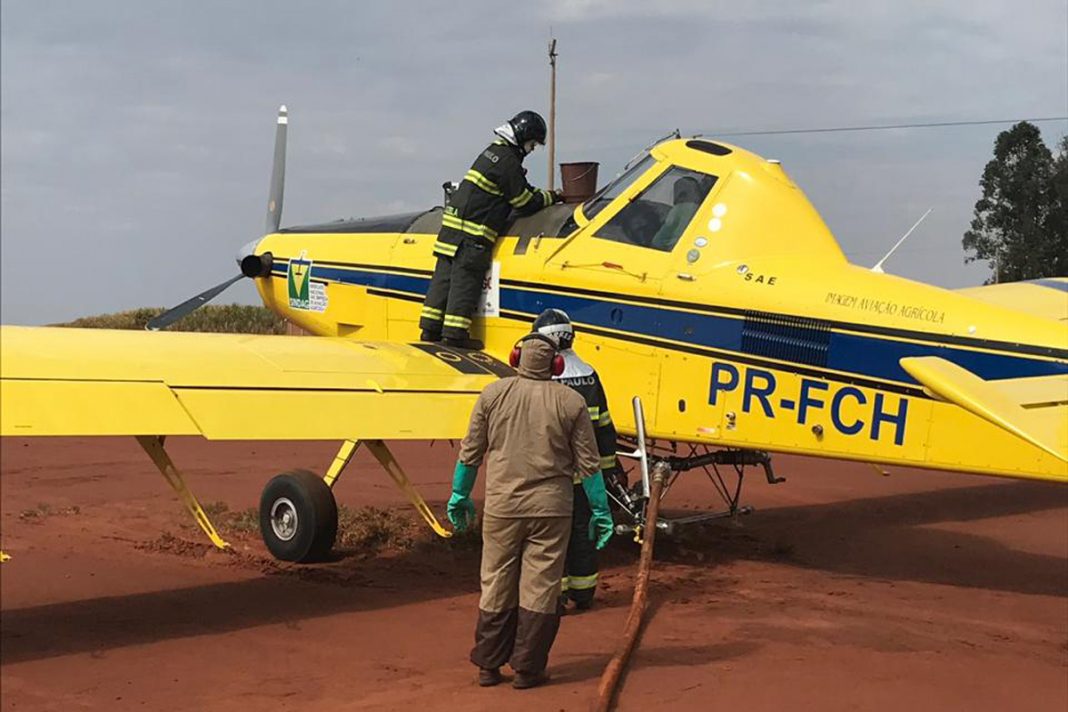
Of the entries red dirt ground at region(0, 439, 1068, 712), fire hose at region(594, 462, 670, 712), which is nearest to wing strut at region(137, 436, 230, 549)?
red dirt ground at region(0, 439, 1068, 712)

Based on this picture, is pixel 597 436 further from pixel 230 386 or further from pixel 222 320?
pixel 222 320

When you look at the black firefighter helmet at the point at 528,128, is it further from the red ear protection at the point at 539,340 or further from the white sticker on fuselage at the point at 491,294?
the red ear protection at the point at 539,340

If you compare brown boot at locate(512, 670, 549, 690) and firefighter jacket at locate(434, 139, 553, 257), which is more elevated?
firefighter jacket at locate(434, 139, 553, 257)

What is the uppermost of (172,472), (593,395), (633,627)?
(593,395)

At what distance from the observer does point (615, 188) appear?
8.60 meters

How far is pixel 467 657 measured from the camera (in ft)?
19.8

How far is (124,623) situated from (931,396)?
5.21 meters

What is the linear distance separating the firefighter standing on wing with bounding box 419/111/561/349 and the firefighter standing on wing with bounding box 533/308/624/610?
6.87 ft

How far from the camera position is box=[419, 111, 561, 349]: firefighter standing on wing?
8.85 m

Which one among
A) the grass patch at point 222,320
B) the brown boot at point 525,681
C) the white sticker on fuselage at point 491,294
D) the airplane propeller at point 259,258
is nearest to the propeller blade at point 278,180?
the airplane propeller at point 259,258

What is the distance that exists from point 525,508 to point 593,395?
1515 mm

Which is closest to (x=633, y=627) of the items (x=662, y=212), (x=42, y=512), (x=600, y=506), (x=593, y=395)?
(x=600, y=506)

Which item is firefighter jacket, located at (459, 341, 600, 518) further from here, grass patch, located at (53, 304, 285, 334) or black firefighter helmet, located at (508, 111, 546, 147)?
grass patch, located at (53, 304, 285, 334)

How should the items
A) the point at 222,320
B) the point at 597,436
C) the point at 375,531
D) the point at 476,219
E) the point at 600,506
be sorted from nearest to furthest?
the point at 600,506
the point at 597,436
the point at 476,219
the point at 375,531
the point at 222,320
